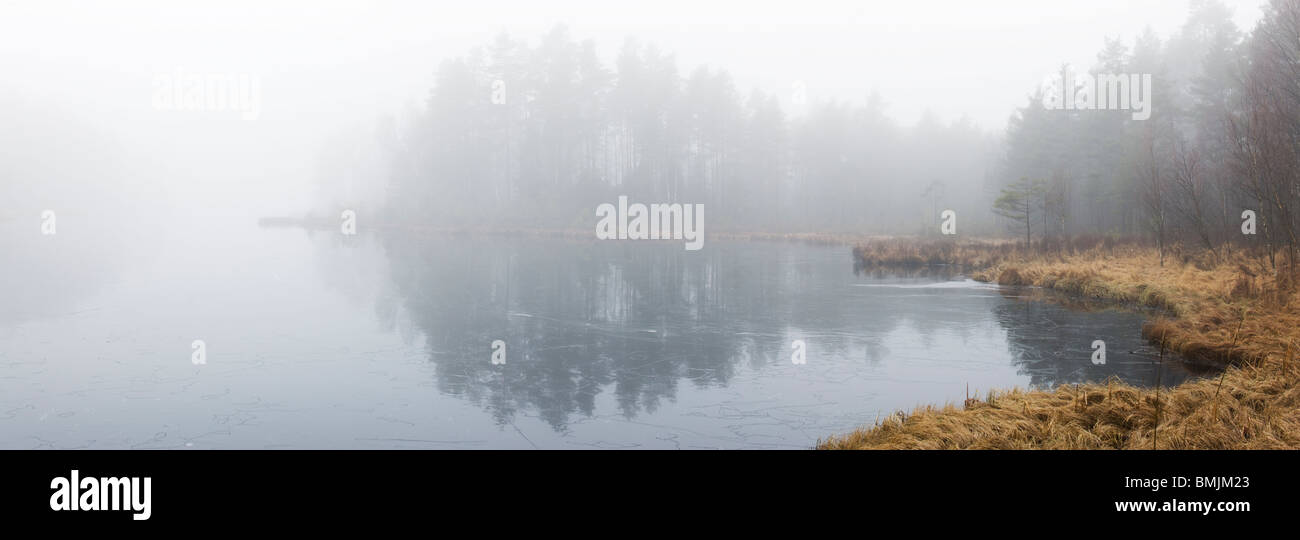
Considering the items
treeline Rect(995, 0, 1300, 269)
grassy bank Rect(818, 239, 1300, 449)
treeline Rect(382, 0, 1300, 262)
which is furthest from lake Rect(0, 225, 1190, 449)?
treeline Rect(382, 0, 1300, 262)

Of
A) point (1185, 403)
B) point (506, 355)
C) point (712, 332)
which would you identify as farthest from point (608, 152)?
point (1185, 403)

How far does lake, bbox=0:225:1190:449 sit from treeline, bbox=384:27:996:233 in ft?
105

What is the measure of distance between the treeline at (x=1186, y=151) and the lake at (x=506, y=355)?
14.3 ft

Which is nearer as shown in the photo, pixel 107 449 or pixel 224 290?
pixel 107 449

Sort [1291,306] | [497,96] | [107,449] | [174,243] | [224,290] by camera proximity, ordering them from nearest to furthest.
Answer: [107,449] → [1291,306] → [224,290] → [174,243] → [497,96]

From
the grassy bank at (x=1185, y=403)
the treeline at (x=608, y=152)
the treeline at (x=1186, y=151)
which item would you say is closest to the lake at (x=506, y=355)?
the grassy bank at (x=1185, y=403)

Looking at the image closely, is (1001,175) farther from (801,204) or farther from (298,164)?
(298,164)

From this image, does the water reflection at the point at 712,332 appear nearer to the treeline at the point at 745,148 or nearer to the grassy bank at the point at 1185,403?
the grassy bank at the point at 1185,403

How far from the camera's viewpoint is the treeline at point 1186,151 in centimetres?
1722

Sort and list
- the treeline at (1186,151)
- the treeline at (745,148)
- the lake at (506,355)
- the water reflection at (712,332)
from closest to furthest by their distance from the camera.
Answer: the lake at (506,355)
the water reflection at (712,332)
the treeline at (1186,151)
the treeline at (745,148)
